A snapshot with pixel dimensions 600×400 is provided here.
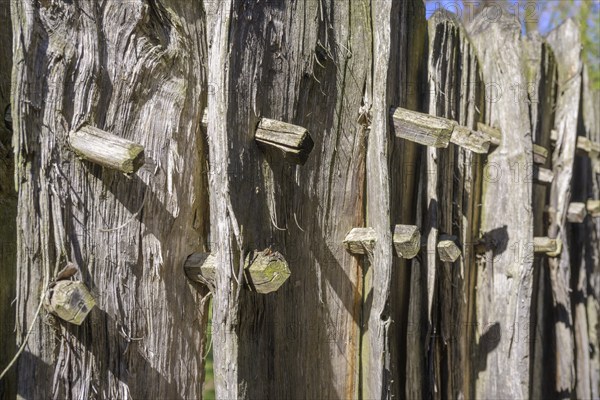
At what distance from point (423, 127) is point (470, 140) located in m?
0.40

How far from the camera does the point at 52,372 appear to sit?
6.81 ft

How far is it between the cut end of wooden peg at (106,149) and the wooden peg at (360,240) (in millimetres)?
990

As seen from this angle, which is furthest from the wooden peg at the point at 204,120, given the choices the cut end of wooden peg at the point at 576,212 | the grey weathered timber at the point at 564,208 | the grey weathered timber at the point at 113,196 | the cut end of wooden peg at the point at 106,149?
the cut end of wooden peg at the point at 576,212

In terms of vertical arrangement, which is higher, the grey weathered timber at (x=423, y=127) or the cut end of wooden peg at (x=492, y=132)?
the cut end of wooden peg at (x=492, y=132)

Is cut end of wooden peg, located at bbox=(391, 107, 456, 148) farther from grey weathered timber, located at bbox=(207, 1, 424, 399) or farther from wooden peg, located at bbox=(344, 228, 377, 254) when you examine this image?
wooden peg, located at bbox=(344, 228, 377, 254)

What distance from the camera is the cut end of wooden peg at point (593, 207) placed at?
4.24 meters

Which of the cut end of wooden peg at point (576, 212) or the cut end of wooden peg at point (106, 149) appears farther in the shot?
the cut end of wooden peg at point (576, 212)

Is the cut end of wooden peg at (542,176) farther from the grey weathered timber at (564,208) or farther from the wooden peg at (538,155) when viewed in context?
the grey weathered timber at (564,208)

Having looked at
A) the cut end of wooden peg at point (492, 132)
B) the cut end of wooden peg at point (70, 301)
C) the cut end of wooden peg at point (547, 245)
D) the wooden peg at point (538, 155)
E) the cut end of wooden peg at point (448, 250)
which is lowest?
the cut end of wooden peg at point (70, 301)

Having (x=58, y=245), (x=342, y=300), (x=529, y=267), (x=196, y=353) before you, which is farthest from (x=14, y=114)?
(x=529, y=267)

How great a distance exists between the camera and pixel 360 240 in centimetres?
263

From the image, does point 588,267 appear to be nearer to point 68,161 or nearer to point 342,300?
point 342,300

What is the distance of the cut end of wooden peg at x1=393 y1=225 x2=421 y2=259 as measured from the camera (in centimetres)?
256

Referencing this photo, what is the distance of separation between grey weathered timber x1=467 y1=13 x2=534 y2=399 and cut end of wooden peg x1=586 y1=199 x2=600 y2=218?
4.26 feet
